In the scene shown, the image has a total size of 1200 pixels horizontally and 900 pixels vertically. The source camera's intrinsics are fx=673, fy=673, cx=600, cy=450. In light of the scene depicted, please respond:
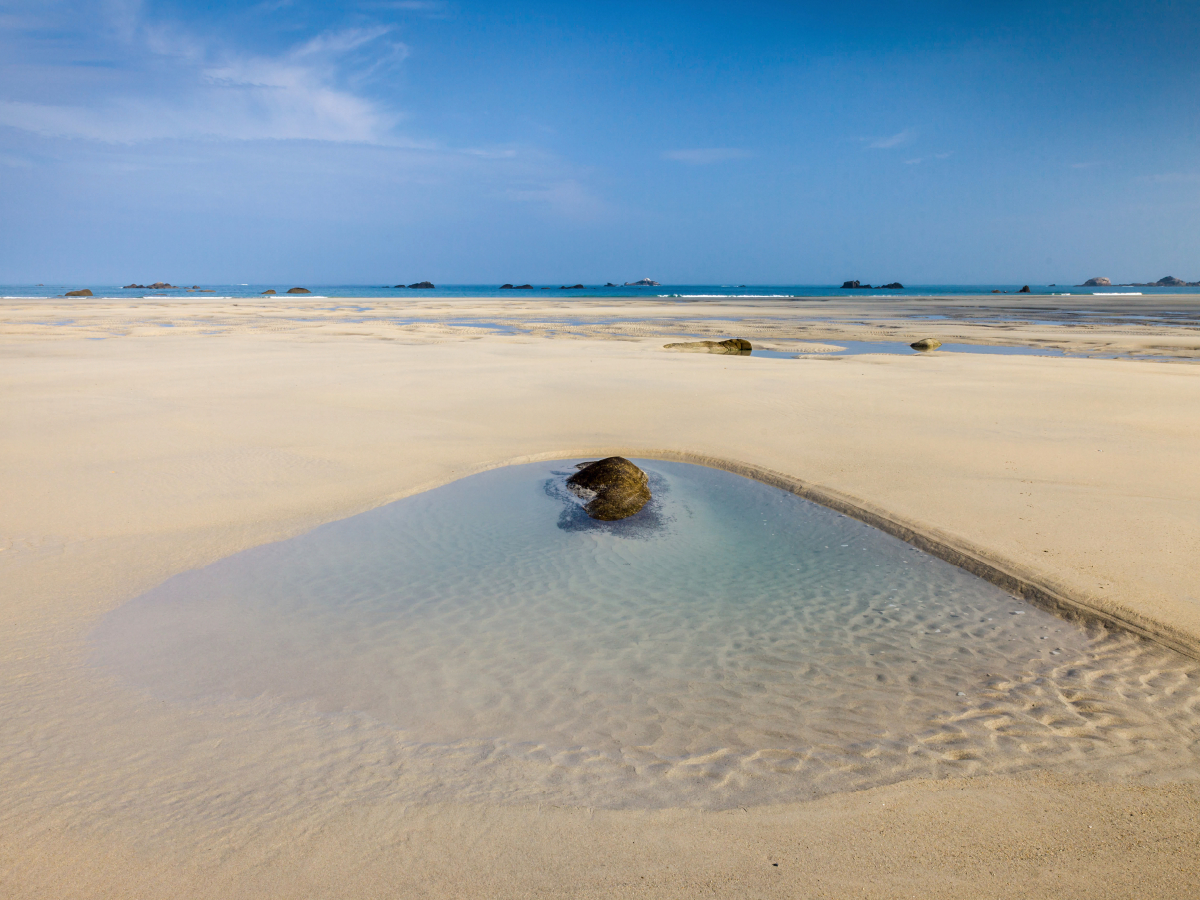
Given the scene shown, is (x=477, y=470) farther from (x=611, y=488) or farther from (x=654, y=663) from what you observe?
(x=654, y=663)

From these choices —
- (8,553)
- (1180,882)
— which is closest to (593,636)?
(1180,882)

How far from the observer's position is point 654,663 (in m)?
3.89

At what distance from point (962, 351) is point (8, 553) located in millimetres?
22519

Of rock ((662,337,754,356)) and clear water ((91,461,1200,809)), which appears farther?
rock ((662,337,754,356))

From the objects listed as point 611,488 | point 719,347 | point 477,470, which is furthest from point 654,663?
point 719,347

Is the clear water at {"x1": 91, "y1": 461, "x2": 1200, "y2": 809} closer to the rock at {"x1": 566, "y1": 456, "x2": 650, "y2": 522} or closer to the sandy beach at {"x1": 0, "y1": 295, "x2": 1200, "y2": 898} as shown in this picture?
the sandy beach at {"x1": 0, "y1": 295, "x2": 1200, "y2": 898}

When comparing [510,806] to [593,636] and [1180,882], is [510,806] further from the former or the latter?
[1180,882]

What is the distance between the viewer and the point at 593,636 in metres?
4.22

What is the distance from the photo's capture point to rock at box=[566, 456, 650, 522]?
646 centimetres

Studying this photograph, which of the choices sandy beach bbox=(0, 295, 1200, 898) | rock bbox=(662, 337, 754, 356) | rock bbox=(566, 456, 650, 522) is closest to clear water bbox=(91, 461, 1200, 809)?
sandy beach bbox=(0, 295, 1200, 898)

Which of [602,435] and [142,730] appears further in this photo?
[602,435]

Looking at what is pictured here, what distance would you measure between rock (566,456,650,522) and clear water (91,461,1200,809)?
58 centimetres

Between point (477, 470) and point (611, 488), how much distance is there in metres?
1.86

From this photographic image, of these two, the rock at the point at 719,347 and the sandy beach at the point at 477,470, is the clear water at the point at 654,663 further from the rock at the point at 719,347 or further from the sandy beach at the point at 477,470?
the rock at the point at 719,347
